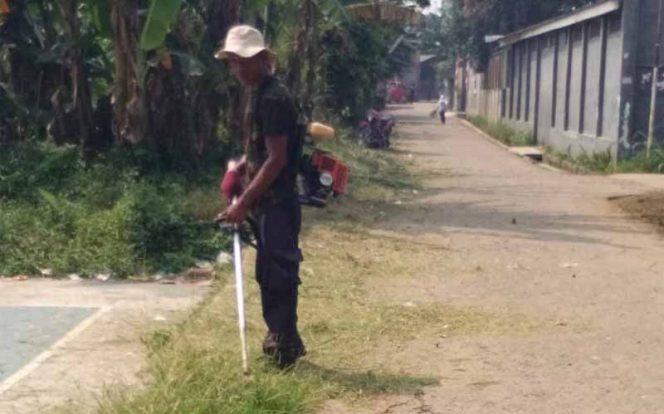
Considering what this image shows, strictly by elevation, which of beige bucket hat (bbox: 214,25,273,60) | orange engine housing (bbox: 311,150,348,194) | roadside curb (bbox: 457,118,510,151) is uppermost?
beige bucket hat (bbox: 214,25,273,60)

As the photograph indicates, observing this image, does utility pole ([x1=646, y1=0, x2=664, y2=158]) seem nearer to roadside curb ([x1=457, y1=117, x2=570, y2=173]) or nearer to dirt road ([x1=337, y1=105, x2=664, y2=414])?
roadside curb ([x1=457, y1=117, x2=570, y2=173])

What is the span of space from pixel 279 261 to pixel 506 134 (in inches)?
1361

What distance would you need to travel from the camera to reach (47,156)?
14055 mm

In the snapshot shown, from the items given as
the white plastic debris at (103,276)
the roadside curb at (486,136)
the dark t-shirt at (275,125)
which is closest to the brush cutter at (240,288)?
the dark t-shirt at (275,125)

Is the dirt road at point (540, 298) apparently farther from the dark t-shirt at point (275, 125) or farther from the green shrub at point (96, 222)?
the green shrub at point (96, 222)

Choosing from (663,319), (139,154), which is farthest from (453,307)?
(139,154)

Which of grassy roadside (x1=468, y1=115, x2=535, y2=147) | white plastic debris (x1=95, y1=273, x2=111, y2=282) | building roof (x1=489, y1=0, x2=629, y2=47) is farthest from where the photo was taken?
grassy roadside (x1=468, y1=115, x2=535, y2=147)

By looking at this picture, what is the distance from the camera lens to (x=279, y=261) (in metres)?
6.62

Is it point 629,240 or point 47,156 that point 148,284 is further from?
point 629,240

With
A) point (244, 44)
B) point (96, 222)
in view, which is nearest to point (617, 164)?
point (96, 222)

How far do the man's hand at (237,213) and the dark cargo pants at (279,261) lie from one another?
130 mm

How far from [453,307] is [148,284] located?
101 inches

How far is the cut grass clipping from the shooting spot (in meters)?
5.93

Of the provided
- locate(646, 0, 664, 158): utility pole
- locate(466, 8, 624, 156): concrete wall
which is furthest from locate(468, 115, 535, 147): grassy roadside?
locate(646, 0, 664, 158): utility pole
